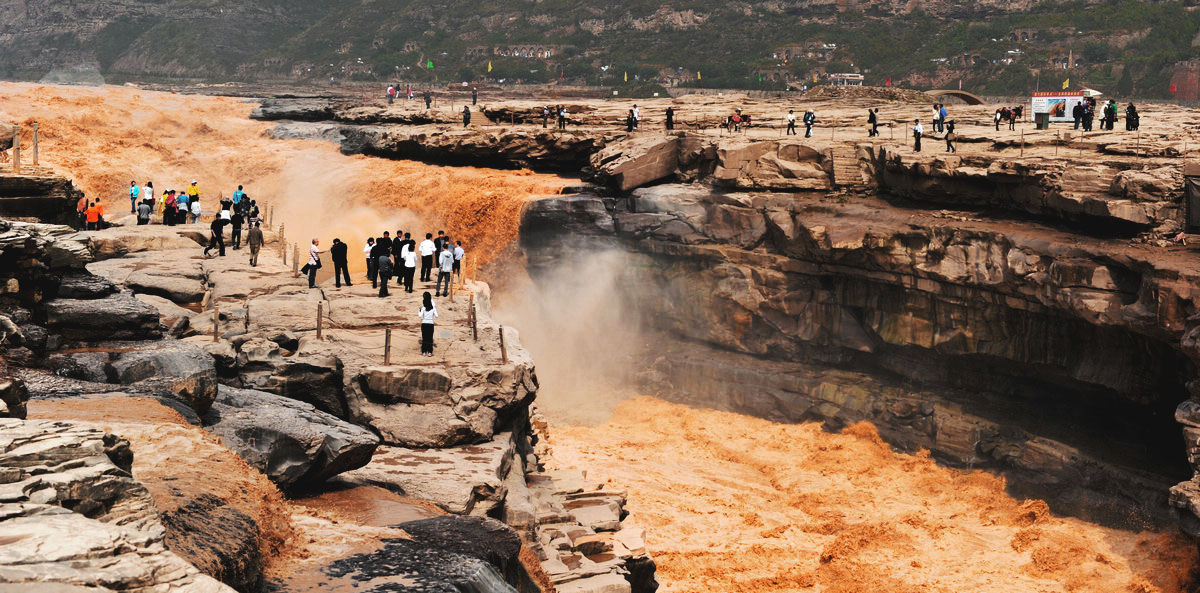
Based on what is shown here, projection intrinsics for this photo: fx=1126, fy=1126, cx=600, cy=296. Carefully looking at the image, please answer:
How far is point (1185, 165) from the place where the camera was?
28812 mm

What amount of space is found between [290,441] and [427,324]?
7832mm

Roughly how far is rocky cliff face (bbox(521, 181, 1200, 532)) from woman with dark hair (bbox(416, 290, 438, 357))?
1452cm

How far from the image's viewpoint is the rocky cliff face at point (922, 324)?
28.6 metres

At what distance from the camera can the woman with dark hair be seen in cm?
2472

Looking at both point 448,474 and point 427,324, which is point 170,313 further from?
point 448,474

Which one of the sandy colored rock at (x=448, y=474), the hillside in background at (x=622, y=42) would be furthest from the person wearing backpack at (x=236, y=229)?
the hillside in background at (x=622, y=42)

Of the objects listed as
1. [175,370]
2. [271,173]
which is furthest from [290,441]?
[271,173]

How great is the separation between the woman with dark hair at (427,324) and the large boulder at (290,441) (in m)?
5.81

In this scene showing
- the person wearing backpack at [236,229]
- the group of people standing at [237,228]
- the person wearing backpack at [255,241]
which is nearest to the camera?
the person wearing backpack at [255,241]

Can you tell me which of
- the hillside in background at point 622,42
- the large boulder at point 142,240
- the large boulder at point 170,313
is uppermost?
the hillside in background at point 622,42

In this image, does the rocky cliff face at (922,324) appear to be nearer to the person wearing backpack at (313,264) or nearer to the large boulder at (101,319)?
the person wearing backpack at (313,264)

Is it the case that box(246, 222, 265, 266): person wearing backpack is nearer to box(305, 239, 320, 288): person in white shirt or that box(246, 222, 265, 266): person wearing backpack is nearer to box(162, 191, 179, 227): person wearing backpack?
box(305, 239, 320, 288): person in white shirt

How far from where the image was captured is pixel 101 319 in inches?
Result: 842

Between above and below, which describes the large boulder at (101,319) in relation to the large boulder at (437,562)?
above
